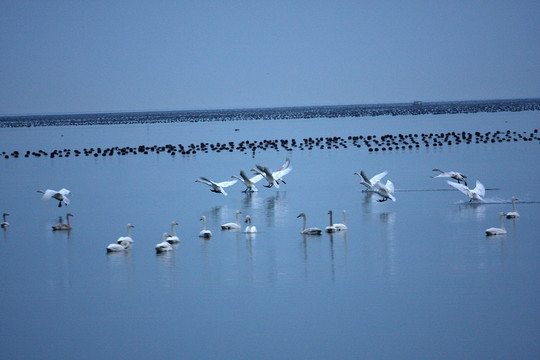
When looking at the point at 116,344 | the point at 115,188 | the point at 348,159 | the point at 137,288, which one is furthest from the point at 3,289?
the point at 348,159

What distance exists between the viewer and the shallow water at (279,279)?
12.0 metres

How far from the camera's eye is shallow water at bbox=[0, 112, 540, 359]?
12.0 m

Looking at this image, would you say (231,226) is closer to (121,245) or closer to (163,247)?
(163,247)

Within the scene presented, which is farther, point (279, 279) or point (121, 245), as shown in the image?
point (121, 245)

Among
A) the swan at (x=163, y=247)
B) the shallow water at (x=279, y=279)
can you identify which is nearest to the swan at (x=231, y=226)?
the shallow water at (x=279, y=279)

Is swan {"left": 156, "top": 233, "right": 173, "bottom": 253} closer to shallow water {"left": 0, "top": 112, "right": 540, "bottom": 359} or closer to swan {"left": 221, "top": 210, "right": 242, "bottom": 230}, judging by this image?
shallow water {"left": 0, "top": 112, "right": 540, "bottom": 359}

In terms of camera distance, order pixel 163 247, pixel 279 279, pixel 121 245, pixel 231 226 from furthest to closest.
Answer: pixel 231 226 → pixel 121 245 → pixel 163 247 → pixel 279 279

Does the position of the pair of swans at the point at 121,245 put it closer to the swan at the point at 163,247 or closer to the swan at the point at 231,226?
the swan at the point at 163,247

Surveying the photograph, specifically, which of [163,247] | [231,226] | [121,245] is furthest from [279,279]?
[231,226]

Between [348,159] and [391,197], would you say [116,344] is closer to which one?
[391,197]

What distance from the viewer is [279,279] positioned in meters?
15.2

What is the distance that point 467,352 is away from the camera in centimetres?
1130

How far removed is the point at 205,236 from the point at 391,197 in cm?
630

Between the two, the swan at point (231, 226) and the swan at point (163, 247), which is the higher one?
the swan at point (231, 226)
